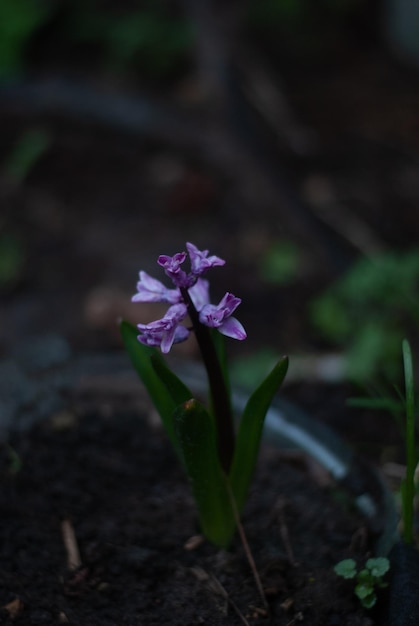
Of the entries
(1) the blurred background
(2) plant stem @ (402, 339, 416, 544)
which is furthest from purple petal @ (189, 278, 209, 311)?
(1) the blurred background

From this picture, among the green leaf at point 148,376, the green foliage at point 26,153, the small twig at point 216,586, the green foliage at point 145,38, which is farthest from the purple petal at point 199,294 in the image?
the green foliage at point 145,38

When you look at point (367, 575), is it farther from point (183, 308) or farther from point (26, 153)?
point (26, 153)

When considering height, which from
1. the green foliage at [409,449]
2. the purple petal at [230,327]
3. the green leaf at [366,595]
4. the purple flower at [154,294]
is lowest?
the green leaf at [366,595]

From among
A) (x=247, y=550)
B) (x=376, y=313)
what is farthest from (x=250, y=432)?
(x=376, y=313)

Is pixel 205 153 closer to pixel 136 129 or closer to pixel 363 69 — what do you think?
pixel 136 129

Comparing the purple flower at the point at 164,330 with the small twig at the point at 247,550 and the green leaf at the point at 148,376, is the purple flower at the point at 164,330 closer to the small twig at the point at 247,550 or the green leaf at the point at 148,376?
the green leaf at the point at 148,376
